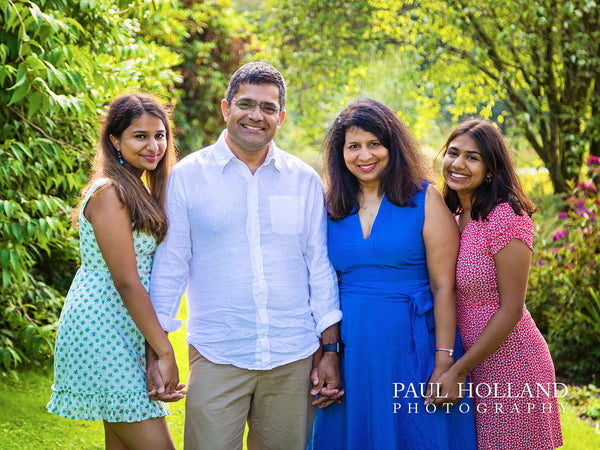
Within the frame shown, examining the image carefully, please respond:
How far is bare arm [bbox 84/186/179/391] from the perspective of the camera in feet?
8.10

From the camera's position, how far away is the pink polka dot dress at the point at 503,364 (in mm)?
2666

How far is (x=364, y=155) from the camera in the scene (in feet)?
9.01

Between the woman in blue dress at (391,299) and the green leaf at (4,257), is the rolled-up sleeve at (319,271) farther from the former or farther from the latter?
the green leaf at (4,257)

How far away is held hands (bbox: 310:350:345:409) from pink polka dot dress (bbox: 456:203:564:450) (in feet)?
1.86

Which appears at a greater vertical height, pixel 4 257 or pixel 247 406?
pixel 4 257

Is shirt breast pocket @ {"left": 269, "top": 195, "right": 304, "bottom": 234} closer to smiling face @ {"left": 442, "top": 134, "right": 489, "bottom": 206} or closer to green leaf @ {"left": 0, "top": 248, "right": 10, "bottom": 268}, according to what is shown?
smiling face @ {"left": 442, "top": 134, "right": 489, "bottom": 206}

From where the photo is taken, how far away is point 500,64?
279 inches

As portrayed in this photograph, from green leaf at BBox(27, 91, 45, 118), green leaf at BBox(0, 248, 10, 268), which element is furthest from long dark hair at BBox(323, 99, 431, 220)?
green leaf at BBox(0, 248, 10, 268)

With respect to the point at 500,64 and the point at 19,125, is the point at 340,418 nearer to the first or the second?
the point at 19,125

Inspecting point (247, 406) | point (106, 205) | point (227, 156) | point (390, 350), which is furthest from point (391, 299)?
point (106, 205)

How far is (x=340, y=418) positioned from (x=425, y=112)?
6708 millimetres

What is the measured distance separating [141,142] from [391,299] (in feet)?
4.04

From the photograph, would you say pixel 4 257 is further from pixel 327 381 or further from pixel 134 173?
pixel 327 381

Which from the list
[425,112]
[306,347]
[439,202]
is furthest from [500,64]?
[306,347]
